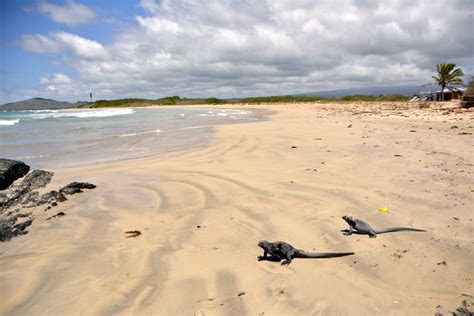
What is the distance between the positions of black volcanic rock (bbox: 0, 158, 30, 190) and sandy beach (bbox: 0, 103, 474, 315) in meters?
1.11

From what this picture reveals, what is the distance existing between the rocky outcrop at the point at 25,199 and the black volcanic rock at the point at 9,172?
0.03 meters

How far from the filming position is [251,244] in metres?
3.30

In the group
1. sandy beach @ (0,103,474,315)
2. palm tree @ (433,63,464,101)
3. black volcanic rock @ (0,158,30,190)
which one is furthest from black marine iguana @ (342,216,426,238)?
palm tree @ (433,63,464,101)

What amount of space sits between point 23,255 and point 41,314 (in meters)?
1.23

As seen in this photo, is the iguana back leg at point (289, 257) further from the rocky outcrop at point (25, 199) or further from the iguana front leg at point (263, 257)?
the rocky outcrop at point (25, 199)

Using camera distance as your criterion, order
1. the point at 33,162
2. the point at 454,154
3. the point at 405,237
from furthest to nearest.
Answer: the point at 33,162, the point at 454,154, the point at 405,237

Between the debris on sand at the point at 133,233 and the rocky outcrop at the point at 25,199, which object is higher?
the rocky outcrop at the point at 25,199

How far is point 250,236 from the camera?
348 cm

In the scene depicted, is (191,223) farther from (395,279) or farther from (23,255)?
(395,279)

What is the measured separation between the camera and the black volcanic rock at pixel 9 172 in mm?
6211

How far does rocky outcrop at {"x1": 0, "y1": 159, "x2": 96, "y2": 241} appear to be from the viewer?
4.16 meters

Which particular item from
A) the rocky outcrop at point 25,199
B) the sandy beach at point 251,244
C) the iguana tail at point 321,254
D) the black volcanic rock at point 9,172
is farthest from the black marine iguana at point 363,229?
the black volcanic rock at point 9,172

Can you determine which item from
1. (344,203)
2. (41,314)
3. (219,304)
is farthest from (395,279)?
(41,314)

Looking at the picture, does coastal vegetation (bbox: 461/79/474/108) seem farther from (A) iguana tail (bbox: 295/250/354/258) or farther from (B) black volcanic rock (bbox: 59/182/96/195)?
(B) black volcanic rock (bbox: 59/182/96/195)
